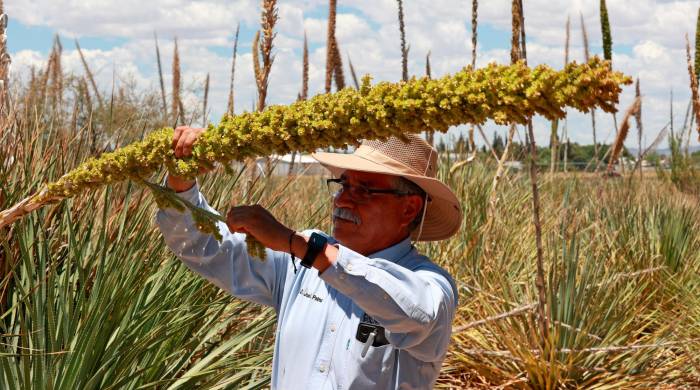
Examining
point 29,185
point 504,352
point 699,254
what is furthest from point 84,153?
point 699,254

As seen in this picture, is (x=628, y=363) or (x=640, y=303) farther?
(x=640, y=303)

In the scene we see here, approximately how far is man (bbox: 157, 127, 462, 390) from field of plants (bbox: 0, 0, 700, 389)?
0.77ft

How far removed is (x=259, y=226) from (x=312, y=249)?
0.66 ft

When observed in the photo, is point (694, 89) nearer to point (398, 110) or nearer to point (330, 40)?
point (330, 40)

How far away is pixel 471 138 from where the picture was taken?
30.3 feet

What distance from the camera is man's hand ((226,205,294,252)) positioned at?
→ 8.43 ft

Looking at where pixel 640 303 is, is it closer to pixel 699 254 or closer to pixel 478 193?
pixel 699 254

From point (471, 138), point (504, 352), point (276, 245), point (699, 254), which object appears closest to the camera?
point (276, 245)

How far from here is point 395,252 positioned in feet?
12.1

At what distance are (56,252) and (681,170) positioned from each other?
14.7 meters

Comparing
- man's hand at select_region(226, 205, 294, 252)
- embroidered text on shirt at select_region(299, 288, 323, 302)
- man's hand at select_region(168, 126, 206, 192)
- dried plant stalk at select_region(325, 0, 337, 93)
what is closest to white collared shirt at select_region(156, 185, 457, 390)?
embroidered text on shirt at select_region(299, 288, 323, 302)

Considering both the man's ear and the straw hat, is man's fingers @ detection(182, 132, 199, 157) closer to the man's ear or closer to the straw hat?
the straw hat

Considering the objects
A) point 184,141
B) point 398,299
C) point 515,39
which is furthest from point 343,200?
point 515,39

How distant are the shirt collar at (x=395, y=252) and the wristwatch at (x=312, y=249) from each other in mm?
925
